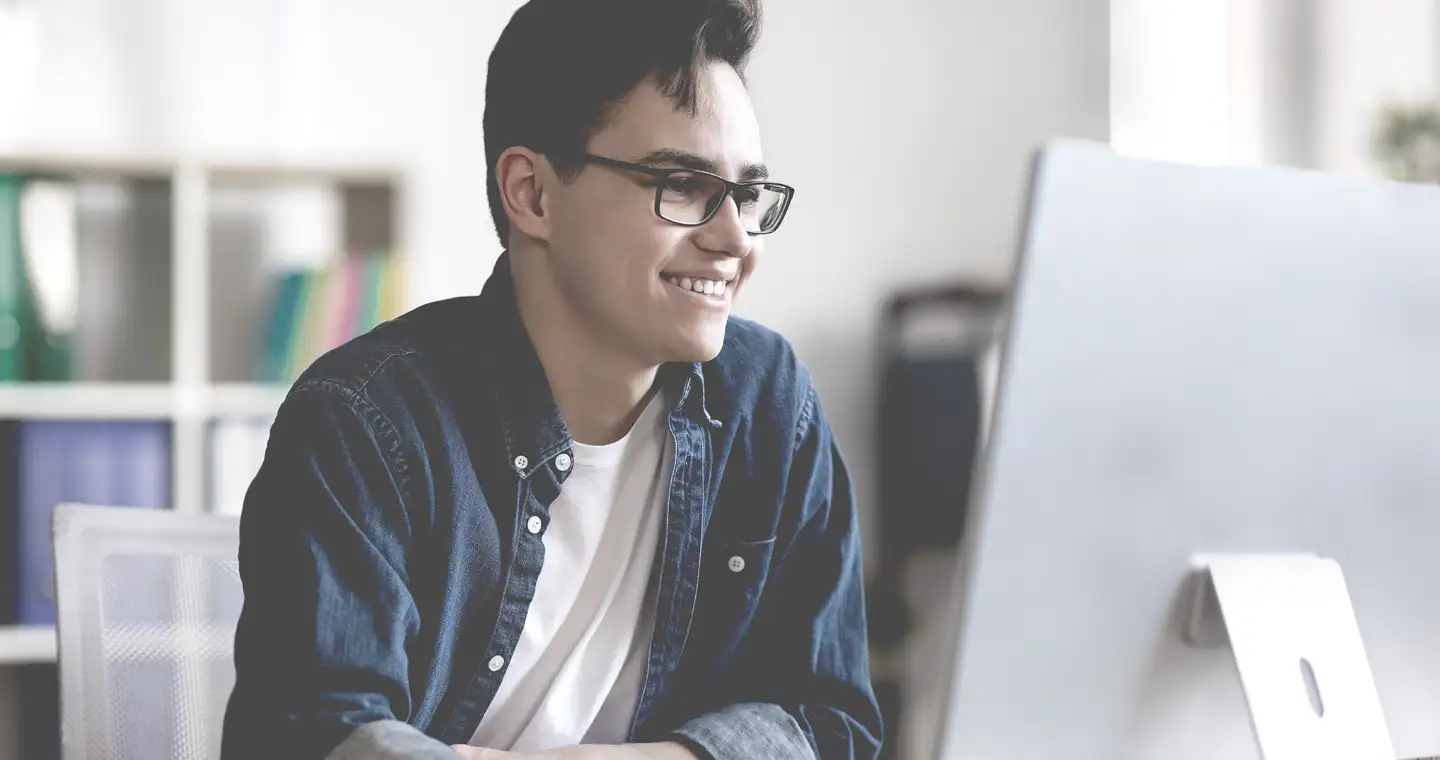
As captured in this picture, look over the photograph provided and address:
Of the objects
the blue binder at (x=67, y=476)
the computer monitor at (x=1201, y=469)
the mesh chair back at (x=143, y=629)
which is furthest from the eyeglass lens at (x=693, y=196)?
the blue binder at (x=67, y=476)

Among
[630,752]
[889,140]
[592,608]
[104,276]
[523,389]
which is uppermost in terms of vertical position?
[889,140]

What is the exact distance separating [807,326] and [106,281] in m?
1.49

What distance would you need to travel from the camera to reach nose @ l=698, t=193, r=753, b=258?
1.00 m

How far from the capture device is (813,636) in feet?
3.58

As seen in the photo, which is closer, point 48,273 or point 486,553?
point 486,553

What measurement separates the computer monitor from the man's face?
1.18ft

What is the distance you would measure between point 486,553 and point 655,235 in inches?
10.3

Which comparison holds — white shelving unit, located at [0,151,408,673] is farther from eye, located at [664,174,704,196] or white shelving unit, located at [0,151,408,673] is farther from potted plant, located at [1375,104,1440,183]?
potted plant, located at [1375,104,1440,183]

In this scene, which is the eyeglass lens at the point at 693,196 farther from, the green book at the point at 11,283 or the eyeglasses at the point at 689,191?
the green book at the point at 11,283

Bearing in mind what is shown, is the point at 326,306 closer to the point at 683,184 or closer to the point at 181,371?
the point at 181,371

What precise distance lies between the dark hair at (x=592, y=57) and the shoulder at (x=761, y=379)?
224mm

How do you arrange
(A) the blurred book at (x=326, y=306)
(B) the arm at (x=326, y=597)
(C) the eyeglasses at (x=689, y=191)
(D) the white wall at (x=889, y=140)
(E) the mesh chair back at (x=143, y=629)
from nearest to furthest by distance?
(B) the arm at (x=326, y=597)
(C) the eyeglasses at (x=689, y=191)
(E) the mesh chair back at (x=143, y=629)
(A) the blurred book at (x=326, y=306)
(D) the white wall at (x=889, y=140)

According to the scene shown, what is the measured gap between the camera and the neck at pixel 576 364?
1.05 metres

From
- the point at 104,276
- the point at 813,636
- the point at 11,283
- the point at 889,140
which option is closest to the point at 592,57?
the point at 813,636
